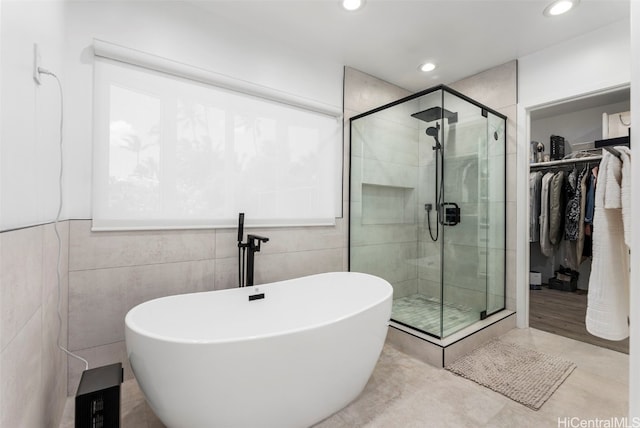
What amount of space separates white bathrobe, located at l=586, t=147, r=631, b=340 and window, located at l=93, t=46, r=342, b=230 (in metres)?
1.80

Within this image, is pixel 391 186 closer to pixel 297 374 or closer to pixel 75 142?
pixel 297 374

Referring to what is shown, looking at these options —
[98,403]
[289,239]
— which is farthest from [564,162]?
[98,403]

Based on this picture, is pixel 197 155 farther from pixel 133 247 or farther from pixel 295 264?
pixel 295 264

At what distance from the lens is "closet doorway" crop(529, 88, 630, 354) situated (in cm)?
297

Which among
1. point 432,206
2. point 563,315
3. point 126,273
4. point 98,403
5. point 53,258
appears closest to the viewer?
point 98,403

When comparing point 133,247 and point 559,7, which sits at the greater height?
point 559,7

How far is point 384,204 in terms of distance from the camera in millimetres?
2852

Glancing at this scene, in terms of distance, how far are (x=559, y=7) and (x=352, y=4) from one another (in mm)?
1446

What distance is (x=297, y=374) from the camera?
4.11 ft

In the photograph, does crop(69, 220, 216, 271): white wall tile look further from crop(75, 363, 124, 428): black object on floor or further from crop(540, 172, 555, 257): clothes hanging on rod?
crop(540, 172, 555, 257): clothes hanging on rod

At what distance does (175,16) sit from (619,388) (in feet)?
12.2

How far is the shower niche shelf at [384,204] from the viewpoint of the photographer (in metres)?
2.80

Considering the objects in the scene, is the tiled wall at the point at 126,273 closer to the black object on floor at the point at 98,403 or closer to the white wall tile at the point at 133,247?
the white wall tile at the point at 133,247

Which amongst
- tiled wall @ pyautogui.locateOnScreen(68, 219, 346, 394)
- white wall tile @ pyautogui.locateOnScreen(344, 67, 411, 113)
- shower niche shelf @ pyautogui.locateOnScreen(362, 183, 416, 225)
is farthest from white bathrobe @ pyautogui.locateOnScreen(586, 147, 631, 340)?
white wall tile @ pyautogui.locateOnScreen(344, 67, 411, 113)
